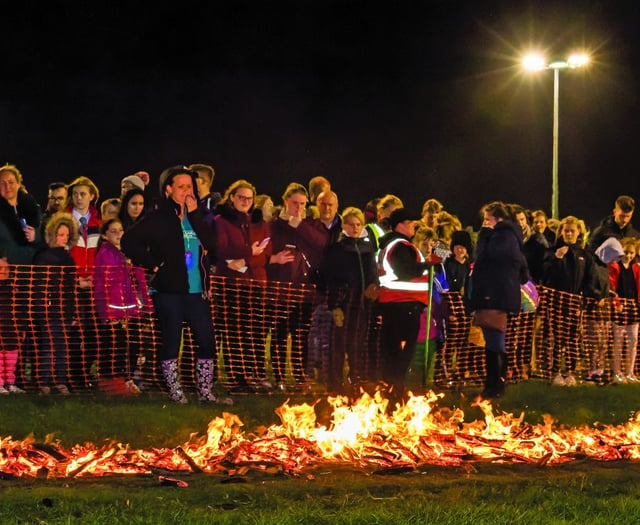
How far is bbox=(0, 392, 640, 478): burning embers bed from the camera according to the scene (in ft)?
24.1

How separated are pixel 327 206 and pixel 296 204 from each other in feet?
1.42

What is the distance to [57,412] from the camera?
9.81 m

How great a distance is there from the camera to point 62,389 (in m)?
11.2

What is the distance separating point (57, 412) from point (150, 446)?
1.47m

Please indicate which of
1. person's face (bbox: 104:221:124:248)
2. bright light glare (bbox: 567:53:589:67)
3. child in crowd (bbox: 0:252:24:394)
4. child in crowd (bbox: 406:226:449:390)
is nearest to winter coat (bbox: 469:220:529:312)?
child in crowd (bbox: 406:226:449:390)

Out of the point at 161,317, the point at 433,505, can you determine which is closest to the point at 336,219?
the point at 161,317

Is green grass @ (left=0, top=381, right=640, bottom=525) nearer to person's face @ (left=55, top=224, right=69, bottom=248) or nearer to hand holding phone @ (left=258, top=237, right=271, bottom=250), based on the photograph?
person's face @ (left=55, top=224, right=69, bottom=248)

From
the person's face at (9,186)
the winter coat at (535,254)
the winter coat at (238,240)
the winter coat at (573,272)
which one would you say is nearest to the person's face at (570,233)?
the winter coat at (573,272)

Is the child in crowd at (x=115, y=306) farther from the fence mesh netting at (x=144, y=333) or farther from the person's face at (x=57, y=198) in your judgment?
the person's face at (x=57, y=198)

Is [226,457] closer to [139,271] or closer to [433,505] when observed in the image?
[433,505]

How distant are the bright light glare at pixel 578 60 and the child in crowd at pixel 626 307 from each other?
51.7 feet

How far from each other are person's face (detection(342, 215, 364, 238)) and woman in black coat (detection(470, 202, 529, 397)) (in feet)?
3.98

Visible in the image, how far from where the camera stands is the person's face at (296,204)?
12266 millimetres

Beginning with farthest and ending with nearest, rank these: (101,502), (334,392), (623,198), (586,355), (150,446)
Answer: (623,198) → (586,355) → (334,392) → (150,446) → (101,502)
